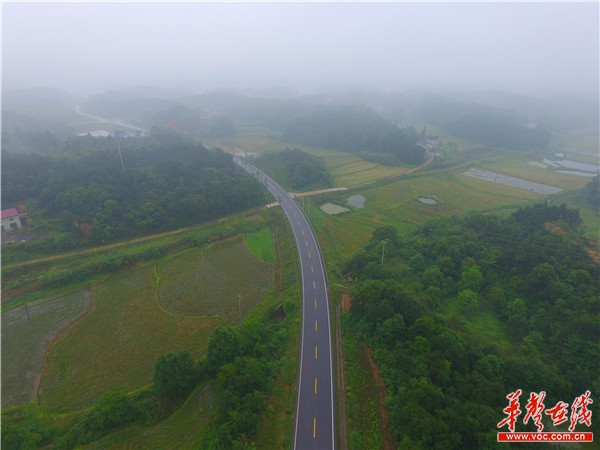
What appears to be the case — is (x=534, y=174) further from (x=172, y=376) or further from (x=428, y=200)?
(x=172, y=376)

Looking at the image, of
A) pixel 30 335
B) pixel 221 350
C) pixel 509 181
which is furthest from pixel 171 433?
pixel 509 181

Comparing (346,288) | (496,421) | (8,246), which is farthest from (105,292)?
(496,421)

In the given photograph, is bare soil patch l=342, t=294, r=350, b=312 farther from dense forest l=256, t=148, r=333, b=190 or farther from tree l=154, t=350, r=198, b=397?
dense forest l=256, t=148, r=333, b=190

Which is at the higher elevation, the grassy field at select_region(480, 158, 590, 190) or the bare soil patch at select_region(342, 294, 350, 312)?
the grassy field at select_region(480, 158, 590, 190)

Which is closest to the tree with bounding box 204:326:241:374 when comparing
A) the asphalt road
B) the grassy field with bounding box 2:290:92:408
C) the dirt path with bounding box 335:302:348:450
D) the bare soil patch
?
the asphalt road

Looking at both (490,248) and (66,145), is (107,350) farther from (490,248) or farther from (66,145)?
(66,145)

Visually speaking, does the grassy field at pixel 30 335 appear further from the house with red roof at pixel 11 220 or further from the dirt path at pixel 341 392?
the dirt path at pixel 341 392
